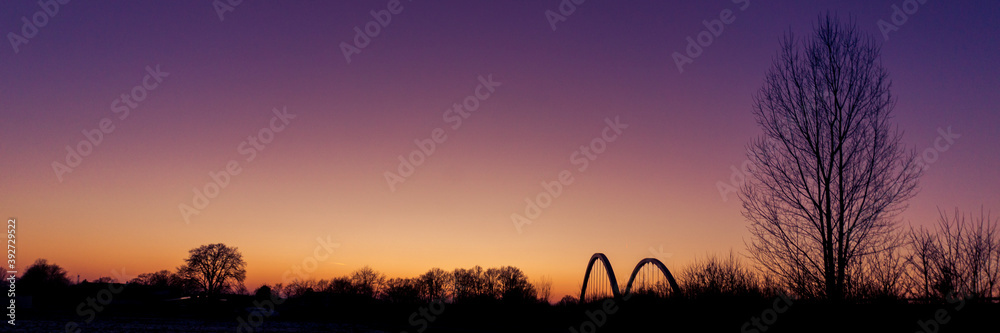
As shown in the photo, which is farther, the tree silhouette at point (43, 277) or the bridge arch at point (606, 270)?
the tree silhouette at point (43, 277)

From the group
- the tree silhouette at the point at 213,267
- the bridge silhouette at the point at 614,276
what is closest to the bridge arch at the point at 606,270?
the bridge silhouette at the point at 614,276

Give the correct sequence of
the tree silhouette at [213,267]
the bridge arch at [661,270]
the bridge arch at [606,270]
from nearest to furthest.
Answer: the bridge arch at [661,270], the bridge arch at [606,270], the tree silhouette at [213,267]

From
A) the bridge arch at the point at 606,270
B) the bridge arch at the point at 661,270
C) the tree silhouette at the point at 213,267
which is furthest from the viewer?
the tree silhouette at the point at 213,267

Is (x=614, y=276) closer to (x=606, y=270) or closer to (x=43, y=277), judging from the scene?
(x=606, y=270)

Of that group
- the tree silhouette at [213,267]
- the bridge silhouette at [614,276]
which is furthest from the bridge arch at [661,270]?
the tree silhouette at [213,267]

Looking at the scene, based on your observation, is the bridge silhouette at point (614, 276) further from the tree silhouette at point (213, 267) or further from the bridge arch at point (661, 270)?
the tree silhouette at point (213, 267)

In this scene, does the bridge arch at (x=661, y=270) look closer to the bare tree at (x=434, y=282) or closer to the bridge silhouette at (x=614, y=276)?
the bridge silhouette at (x=614, y=276)

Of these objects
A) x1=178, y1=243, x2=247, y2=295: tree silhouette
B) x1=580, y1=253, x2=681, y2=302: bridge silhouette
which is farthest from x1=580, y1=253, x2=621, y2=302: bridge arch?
x1=178, y1=243, x2=247, y2=295: tree silhouette

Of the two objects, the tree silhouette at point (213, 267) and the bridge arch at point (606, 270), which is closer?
the bridge arch at point (606, 270)

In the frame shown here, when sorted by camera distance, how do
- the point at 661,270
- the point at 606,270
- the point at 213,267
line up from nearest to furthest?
the point at 661,270 < the point at 606,270 < the point at 213,267

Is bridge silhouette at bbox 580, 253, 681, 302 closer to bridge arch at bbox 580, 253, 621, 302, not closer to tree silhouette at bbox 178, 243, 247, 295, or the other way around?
bridge arch at bbox 580, 253, 621, 302

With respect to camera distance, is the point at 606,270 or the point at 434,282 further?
the point at 434,282

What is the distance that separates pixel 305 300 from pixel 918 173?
229 feet

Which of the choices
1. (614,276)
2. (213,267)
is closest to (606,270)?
(614,276)
